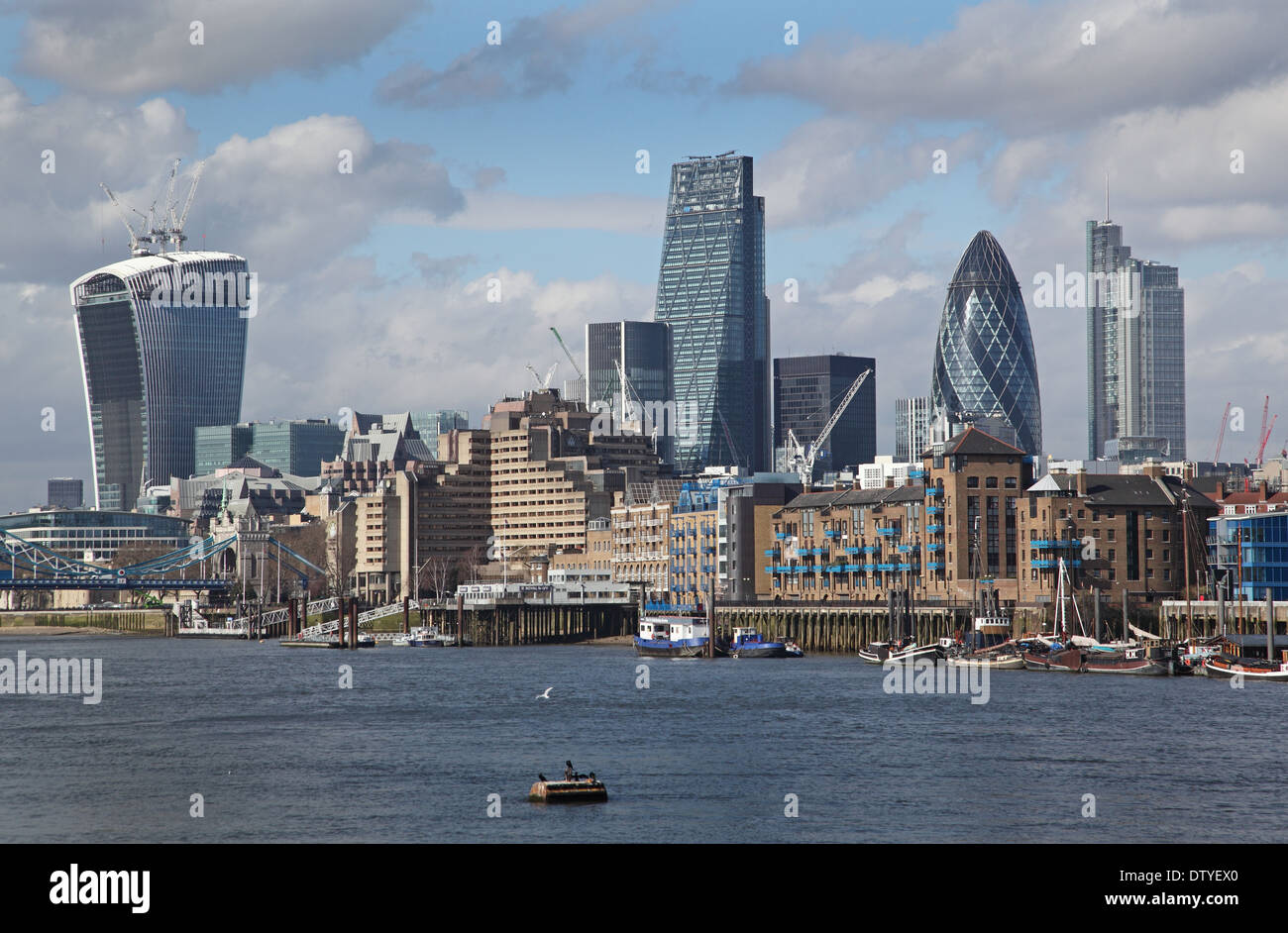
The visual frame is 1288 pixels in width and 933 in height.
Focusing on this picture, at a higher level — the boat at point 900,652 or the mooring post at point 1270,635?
the mooring post at point 1270,635

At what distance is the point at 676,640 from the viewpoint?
570ft

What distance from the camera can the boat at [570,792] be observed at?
57.8 meters

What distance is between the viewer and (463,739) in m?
81.4

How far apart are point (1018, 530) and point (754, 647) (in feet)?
102

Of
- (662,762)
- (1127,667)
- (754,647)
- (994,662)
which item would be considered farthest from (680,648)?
(662,762)

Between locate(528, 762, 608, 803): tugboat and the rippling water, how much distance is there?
60 cm

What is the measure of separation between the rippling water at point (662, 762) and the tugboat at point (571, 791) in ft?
1.97

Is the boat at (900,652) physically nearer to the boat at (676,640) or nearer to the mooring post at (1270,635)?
the boat at (676,640)

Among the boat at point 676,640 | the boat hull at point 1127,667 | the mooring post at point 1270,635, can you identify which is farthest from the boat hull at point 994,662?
the boat at point 676,640

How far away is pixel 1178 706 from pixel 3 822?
6733cm

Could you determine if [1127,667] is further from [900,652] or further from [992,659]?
[900,652]
